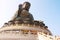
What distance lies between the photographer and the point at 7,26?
2870cm

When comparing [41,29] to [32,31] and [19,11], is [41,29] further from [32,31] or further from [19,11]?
[19,11]

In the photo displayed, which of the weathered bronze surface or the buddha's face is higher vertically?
the buddha's face

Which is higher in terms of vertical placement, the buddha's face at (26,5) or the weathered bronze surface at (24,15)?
the buddha's face at (26,5)

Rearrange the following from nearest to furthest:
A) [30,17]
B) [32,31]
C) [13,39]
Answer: [13,39], [32,31], [30,17]

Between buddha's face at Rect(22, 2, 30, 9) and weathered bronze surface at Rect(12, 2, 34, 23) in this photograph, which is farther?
buddha's face at Rect(22, 2, 30, 9)

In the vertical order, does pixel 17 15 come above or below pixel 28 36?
above

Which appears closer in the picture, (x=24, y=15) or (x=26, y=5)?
(x=24, y=15)

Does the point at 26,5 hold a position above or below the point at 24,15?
above

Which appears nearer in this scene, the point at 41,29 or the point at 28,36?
the point at 28,36

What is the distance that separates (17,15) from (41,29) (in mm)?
3200

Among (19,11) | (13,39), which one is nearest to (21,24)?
(19,11)

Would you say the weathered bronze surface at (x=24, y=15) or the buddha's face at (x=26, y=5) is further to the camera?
the buddha's face at (x=26, y=5)

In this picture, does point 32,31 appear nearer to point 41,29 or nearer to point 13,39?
point 41,29

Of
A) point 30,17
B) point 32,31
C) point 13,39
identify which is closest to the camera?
point 13,39
